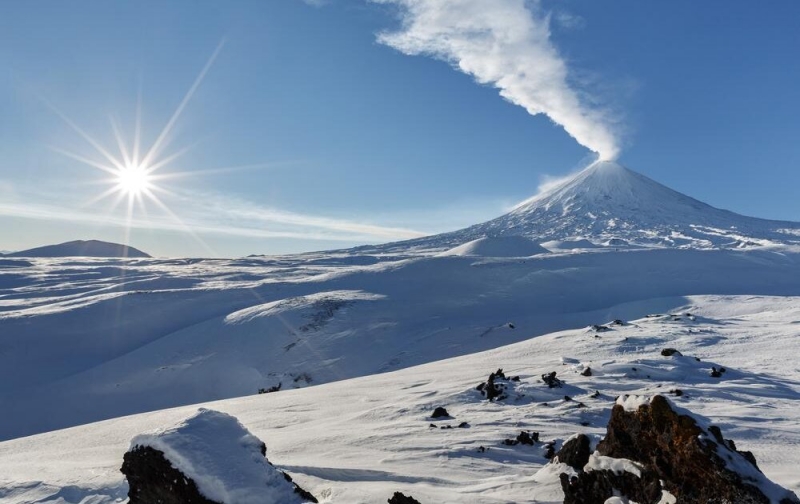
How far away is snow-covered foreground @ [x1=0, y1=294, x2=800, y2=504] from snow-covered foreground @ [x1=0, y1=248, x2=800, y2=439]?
11.3 metres

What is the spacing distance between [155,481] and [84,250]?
561 feet

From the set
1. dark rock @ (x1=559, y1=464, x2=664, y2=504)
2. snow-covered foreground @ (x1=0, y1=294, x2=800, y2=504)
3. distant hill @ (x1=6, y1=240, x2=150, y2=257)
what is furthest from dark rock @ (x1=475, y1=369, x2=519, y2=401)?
distant hill @ (x1=6, y1=240, x2=150, y2=257)

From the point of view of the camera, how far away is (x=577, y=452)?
7090 millimetres

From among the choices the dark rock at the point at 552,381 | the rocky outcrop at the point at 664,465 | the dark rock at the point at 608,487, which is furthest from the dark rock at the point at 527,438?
the dark rock at the point at 552,381

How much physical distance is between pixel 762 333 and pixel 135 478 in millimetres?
25714

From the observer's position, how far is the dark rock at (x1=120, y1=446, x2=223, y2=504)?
20.4ft

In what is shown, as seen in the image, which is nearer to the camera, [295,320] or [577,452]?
[577,452]

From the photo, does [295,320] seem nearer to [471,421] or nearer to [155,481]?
[471,421]

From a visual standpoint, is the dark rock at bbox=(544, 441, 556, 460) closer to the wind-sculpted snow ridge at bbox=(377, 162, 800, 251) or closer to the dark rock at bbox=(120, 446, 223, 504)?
the dark rock at bbox=(120, 446, 223, 504)

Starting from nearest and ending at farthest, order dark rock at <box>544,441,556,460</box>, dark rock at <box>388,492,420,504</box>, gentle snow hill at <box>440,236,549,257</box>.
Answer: dark rock at <box>388,492,420,504</box>, dark rock at <box>544,441,556,460</box>, gentle snow hill at <box>440,236,549,257</box>

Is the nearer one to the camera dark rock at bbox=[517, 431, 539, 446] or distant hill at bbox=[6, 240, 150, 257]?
dark rock at bbox=[517, 431, 539, 446]

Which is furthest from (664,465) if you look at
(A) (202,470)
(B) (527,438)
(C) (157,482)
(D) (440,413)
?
(D) (440,413)

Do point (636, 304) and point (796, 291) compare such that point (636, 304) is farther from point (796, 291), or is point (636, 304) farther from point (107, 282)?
point (107, 282)

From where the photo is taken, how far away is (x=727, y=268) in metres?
56.9
